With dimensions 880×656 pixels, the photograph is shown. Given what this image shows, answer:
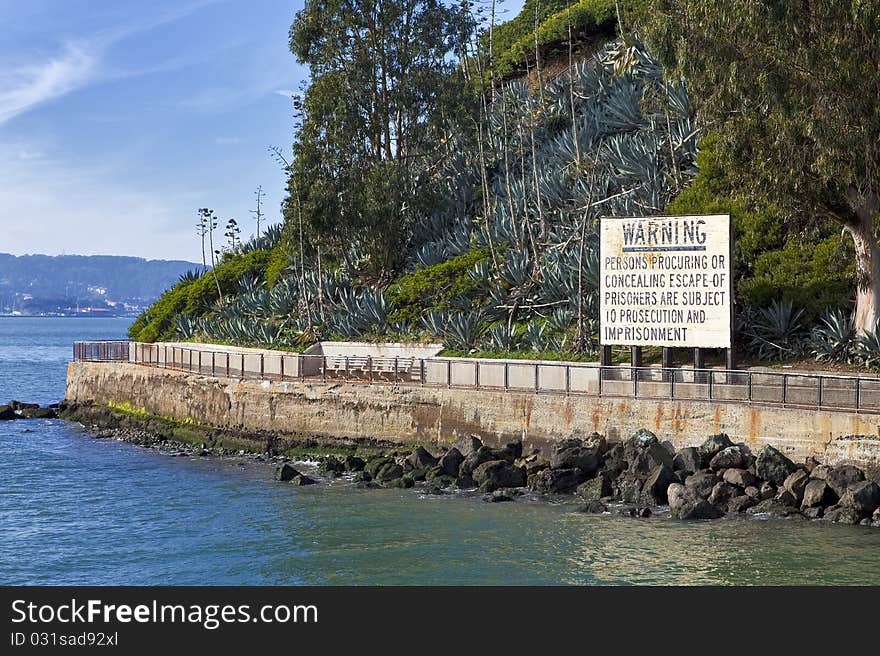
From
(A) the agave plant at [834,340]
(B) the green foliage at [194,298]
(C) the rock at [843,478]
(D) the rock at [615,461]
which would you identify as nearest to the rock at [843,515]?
(C) the rock at [843,478]

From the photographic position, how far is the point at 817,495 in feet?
79.4

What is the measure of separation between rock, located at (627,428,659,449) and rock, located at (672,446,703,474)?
113cm

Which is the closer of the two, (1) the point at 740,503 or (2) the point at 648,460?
(1) the point at 740,503

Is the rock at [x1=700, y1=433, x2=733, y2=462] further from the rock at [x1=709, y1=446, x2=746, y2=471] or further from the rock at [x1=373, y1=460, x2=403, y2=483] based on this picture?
the rock at [x1=373, y1=460, x2=403, y2=483]

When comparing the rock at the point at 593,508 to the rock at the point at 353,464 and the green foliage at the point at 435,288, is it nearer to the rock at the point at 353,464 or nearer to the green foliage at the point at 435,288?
the rock at the point at 353,464

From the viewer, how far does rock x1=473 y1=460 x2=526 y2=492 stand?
2842 cm

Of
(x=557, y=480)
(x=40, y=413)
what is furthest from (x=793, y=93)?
(x=40, y=413)

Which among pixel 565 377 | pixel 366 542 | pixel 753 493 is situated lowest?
pixel 366 542

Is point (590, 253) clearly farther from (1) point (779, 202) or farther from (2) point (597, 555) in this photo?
(2) point (597, 555)

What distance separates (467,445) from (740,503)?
26.8ft

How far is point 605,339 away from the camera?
3247 cm

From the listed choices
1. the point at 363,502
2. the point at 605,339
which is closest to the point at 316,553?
the point at 363,502

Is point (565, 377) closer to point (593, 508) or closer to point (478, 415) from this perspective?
point (478, 415)
